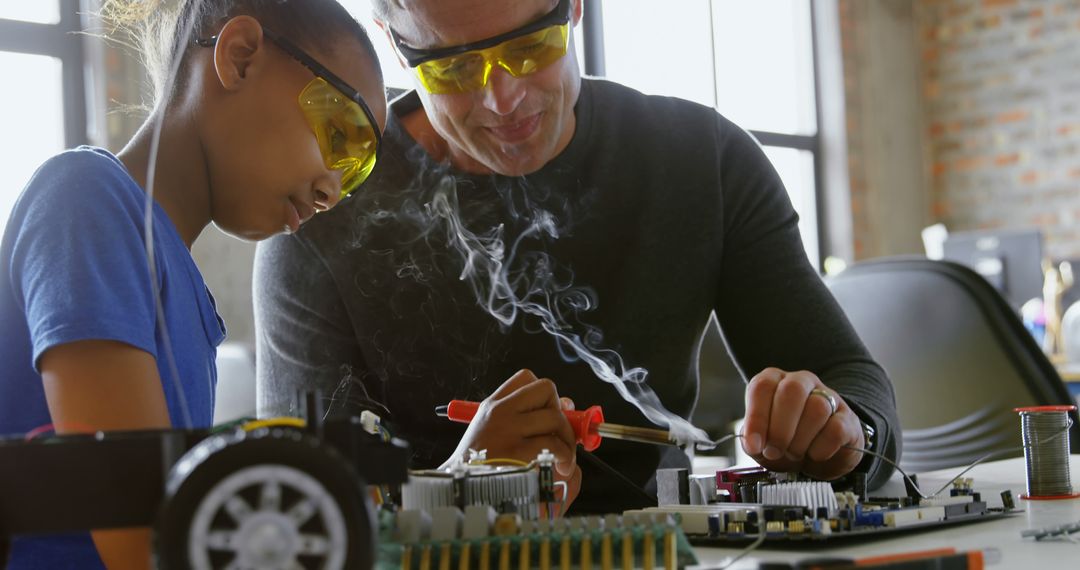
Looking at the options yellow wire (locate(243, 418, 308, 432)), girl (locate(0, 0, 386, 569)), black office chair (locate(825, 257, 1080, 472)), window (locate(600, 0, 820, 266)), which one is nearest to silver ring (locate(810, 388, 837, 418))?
girl (locate(0, 0, 386, 569))

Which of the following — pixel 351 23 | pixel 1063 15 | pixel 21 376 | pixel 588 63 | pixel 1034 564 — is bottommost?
pixel 1034 564

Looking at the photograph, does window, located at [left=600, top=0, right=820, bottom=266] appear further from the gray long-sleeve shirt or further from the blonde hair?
the blonde hair

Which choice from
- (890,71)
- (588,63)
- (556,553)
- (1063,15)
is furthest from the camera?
(890,71)

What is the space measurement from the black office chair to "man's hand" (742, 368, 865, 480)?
1.01 metres

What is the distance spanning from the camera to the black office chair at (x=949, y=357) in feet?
7.50

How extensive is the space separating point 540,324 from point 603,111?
40 cm

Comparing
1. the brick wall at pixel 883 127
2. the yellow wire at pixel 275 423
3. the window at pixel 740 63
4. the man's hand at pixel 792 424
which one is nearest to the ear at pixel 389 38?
the man's hand at pixel 792 424

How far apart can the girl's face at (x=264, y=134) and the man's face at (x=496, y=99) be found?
365 mm

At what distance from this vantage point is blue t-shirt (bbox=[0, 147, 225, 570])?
802mm

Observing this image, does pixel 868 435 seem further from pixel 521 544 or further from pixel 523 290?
pixel 521 544

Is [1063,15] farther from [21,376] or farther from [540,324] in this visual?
[21,376]

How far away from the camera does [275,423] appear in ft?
1.98

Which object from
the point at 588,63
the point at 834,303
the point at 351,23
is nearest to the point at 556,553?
the point at 351,23

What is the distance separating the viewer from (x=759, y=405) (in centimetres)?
127
